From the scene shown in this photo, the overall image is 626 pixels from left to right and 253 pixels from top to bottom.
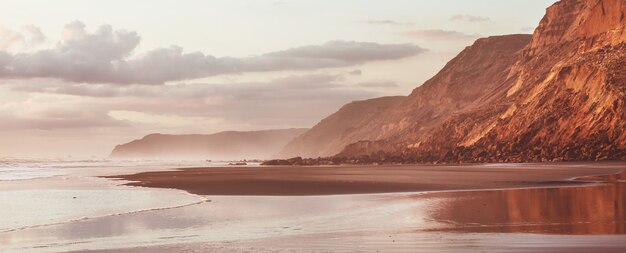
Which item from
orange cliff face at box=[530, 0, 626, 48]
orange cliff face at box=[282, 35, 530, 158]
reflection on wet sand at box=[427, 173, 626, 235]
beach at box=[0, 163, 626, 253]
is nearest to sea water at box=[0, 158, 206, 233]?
beach at box=[0, 163, 626, 253]

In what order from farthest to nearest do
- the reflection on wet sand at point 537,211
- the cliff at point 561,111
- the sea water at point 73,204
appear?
the cliff at point 561,111 < the sea water at point 73,204 < the reflection on wet sand at point 537,211

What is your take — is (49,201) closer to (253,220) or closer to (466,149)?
(253,220)

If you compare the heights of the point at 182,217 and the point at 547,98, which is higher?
the point at 547,98

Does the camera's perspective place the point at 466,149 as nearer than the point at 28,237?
No

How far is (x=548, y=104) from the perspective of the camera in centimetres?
8425

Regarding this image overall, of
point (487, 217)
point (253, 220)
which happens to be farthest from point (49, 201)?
point (487, 217)

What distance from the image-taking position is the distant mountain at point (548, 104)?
251 feet

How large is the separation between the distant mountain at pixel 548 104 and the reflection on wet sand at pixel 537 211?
157ft

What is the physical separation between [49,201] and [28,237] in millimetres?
11710

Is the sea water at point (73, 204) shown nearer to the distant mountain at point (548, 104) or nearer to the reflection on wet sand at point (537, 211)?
the reflection on wet sand at point (537, 211)

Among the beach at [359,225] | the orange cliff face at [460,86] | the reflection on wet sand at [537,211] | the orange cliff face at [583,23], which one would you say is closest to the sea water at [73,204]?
the beach at [359,225]

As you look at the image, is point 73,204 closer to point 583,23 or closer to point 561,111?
point 561,111

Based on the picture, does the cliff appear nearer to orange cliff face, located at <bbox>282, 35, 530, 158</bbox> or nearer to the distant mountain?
the distant mountain

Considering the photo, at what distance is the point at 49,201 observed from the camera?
1123 inches
